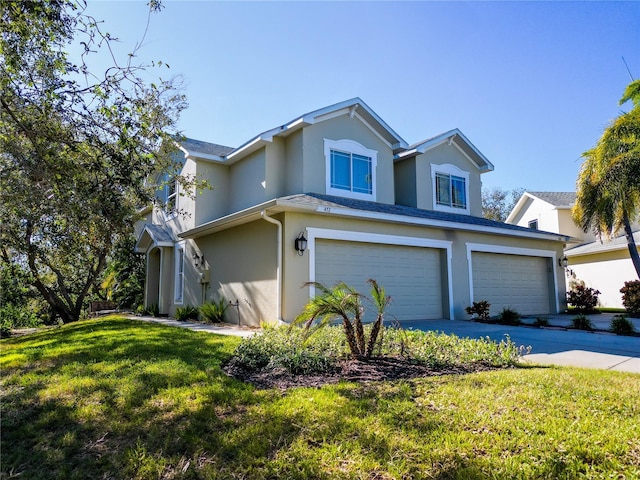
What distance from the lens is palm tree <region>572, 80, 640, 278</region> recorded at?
48.4 ft

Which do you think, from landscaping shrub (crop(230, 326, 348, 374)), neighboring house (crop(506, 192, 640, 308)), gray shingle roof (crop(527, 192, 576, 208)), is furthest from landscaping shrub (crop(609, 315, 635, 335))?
gray shingle roof (crop(527, 192, 576, 208))

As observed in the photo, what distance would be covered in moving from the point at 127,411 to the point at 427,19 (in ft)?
34.5

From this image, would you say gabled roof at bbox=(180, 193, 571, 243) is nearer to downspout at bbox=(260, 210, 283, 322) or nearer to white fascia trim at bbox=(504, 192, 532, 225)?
downspout at bbox=(260, 210, 283, 322)

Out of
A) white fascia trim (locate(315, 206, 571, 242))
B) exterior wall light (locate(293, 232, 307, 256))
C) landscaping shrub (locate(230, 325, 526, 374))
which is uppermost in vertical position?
white fascia trim (locate(315, 206, 571, 242))

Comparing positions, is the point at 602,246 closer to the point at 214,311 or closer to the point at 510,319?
the point at 510,319

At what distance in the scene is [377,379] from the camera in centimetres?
489

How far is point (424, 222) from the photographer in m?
12.0

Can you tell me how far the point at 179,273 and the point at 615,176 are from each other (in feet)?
54.0

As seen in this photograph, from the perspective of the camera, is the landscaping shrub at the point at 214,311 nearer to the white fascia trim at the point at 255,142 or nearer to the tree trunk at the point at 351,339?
the white fascia trim at the point at 255,142

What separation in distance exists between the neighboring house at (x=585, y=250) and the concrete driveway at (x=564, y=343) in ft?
25.2

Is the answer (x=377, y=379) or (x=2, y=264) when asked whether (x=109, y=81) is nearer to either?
(x=377, y=379)

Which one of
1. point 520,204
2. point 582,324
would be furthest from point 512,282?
point 520,204

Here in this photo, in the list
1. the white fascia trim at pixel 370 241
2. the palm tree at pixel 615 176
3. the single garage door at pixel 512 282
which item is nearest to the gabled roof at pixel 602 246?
the palm tree at pixel 615 176

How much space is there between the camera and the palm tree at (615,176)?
1476 centimetres
